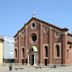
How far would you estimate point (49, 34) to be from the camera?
5828cm

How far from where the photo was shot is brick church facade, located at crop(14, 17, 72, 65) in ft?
185

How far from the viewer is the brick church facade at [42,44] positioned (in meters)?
56.4

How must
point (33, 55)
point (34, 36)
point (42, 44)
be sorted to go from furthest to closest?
point (34, 36), point (33, 55), point (42, 44)

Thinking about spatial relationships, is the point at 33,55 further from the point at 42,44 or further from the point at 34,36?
the point at 34,36

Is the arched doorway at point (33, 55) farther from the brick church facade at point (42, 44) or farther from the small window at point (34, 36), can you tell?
the small window at point (34, 36)

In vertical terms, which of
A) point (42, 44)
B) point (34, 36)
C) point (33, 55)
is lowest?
point (33, 55)

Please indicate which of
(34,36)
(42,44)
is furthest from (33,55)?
(34,36)

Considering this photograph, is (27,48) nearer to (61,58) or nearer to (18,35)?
(18,35)

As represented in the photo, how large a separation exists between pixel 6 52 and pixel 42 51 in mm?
9107

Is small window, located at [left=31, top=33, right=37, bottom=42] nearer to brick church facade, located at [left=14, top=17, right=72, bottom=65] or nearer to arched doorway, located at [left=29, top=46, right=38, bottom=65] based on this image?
brick church facade, located at [left=14, top=17, right=72, bottom=65]

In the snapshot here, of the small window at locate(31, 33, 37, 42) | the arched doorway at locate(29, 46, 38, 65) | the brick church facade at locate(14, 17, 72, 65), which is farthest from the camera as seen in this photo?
the small window at locate(31, 33, 37, 42)

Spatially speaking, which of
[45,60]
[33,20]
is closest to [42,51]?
[45,60]

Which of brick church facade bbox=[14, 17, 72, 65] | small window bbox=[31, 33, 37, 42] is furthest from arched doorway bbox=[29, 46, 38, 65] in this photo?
small window bbox=[31, 33, 37, 42]

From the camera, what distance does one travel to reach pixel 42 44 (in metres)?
59.5
